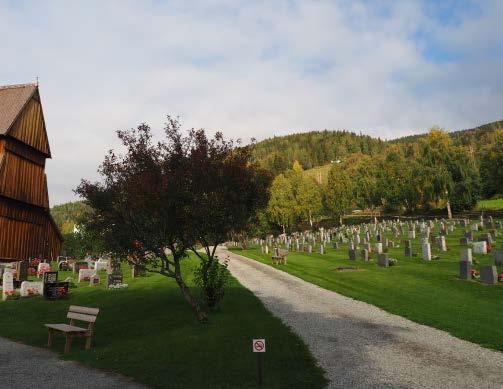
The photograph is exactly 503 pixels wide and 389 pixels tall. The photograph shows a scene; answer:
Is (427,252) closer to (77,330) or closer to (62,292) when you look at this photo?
(62,292)

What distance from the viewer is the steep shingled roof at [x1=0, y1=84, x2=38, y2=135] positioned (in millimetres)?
45959

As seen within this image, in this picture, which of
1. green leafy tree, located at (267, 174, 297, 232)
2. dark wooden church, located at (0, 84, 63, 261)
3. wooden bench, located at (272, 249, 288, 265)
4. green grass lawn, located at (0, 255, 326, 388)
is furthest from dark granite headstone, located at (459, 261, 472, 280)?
green leafy tree, located at (267, 174, 297, 232)

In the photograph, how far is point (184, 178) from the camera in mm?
14586

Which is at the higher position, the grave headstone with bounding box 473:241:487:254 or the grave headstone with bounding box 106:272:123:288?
the grave headstone with bounding box 473:241:487:254

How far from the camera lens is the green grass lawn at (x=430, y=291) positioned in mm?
14000

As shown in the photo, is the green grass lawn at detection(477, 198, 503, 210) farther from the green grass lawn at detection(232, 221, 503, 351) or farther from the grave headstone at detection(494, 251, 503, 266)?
the grave headstone at detection(494, 251, 503, 266)

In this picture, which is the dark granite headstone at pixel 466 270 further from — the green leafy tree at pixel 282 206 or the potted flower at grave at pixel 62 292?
the green leafy tree at pixel 282 206

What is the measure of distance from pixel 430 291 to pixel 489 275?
299 cm

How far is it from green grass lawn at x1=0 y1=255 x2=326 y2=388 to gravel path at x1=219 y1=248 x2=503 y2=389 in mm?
695

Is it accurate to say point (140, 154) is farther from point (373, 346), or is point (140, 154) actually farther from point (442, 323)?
point (442, 323)

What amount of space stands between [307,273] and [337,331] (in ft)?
52.5

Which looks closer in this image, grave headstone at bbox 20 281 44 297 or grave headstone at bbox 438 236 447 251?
grave headstone at bbox 20 281 44 297

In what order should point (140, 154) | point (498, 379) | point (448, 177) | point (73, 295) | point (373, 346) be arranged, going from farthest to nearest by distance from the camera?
1. point (448, 177)
2. point (73, 295)
3. point (140, 154)
4. point (373, 346)
5. point (498, 379)

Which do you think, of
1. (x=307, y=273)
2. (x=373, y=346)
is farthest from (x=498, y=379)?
(x=307, y=273)
